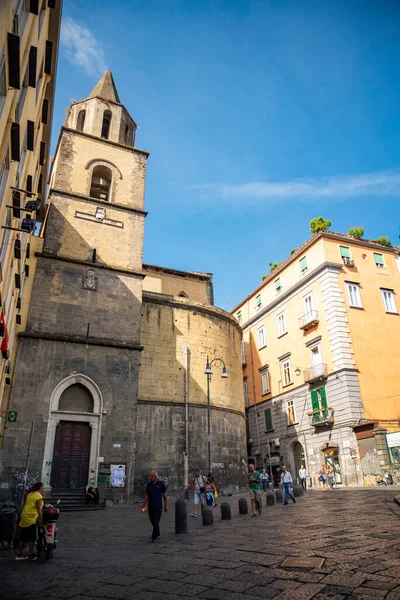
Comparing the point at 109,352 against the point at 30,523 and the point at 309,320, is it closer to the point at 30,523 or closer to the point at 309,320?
the point at 30,523

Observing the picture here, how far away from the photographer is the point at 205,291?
105 feet

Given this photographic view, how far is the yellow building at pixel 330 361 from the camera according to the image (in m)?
23.9

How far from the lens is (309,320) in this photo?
28.0 meters

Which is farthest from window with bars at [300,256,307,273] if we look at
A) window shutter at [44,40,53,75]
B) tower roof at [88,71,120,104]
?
window shutter at [44,40,53,75]

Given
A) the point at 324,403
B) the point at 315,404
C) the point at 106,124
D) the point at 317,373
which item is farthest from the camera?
the point at 315,404

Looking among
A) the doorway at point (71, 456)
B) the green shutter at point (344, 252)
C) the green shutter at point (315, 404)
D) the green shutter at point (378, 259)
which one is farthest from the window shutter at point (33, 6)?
the green shutter at point (378, 259)

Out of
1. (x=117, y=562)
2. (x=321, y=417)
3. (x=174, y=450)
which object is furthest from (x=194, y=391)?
(x=117, y=562)

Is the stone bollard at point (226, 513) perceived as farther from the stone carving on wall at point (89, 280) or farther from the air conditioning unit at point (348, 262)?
the air conditioning unit at point (348, 262)

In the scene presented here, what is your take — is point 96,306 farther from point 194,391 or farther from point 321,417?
point 321,417

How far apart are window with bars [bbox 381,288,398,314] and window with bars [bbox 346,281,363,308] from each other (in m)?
2.10

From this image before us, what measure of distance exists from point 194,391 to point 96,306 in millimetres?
6777

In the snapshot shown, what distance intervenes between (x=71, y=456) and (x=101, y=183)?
14.4 m

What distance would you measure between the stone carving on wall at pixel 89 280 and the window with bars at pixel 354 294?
16304 mm

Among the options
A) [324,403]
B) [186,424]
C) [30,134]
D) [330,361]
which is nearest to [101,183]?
[30,134]
